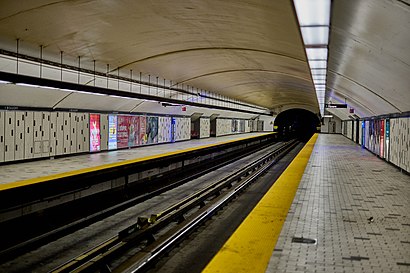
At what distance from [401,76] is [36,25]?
22.5 ft

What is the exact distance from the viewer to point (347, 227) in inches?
229

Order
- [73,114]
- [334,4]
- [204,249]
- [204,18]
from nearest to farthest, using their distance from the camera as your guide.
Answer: [334,4], [204,249], [204,18], [73,114]

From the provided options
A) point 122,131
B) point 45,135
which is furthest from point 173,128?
point 45,135

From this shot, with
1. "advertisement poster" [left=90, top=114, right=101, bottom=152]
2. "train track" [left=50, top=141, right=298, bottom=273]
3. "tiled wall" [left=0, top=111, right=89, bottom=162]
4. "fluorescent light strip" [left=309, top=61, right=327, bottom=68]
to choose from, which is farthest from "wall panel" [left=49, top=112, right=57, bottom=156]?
"fluorescent light strip" [left=309, top=61, right=327, bottom=68]

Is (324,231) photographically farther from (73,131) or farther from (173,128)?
(173,128)

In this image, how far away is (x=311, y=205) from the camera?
23.8 feet

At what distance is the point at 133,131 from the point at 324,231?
16.2 meters

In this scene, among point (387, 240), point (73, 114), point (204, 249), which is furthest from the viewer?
point (73, 114)

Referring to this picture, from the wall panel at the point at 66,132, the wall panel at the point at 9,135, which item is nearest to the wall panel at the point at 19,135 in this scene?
the wall panel at the point at 9,135

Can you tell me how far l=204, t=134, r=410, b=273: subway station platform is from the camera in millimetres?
4086

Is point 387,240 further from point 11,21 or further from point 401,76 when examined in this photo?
point 11,21

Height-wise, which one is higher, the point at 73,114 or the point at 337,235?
the point at 73,114

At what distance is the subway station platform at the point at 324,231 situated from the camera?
4086mm

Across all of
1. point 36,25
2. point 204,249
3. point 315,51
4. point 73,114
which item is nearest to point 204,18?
point 315,51
